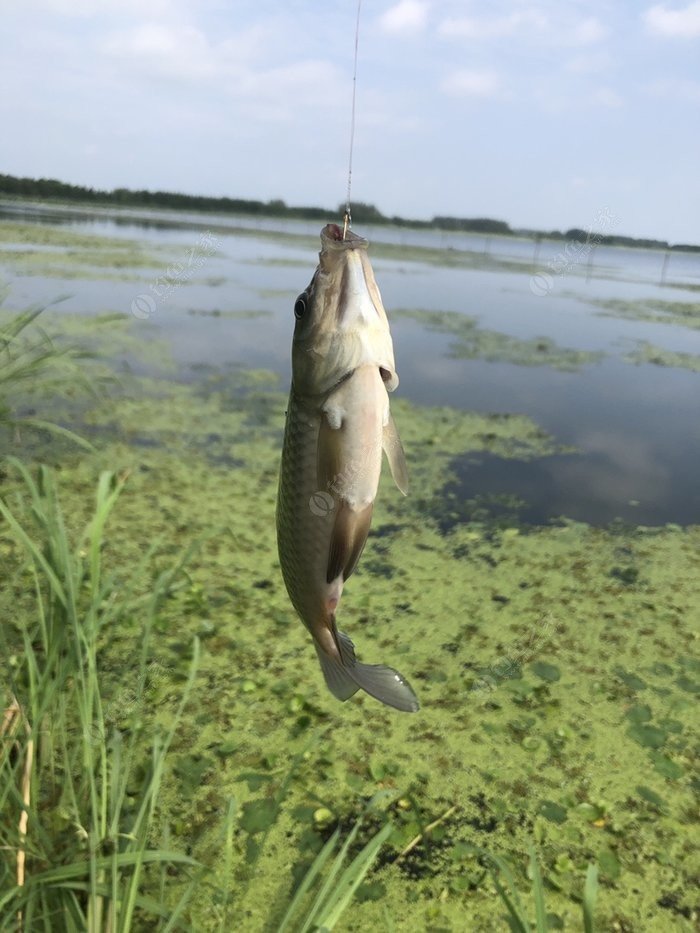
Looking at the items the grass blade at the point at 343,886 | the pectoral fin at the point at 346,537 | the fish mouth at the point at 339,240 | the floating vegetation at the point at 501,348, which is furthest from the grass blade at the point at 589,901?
the floating vegetation at the point at 501,348

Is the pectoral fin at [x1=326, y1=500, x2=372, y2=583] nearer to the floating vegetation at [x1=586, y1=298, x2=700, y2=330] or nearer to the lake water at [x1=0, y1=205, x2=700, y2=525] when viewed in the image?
the lake water at [x1=0, y1=205, x2=700, y2=525]

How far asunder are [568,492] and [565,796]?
274cm

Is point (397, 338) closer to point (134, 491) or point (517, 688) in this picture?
point (134, 491)

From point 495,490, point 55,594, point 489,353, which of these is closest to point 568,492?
point 495,490

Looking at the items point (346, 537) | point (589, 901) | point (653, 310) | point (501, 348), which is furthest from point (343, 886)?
point (653, 310)

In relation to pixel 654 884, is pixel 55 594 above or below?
above

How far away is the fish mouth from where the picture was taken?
676mm

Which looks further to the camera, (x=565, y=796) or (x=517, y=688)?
(x=517, y=688)

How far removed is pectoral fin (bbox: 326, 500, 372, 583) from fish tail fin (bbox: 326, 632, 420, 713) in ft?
0.33

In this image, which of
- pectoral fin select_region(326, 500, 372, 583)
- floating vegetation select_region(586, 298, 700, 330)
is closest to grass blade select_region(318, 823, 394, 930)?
pectoral fin select_region(326, 500, 372, 583)

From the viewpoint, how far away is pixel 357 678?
2.51ft

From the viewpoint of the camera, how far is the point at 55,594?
57.6 inches

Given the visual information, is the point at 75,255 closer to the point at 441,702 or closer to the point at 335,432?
the point at 441,702

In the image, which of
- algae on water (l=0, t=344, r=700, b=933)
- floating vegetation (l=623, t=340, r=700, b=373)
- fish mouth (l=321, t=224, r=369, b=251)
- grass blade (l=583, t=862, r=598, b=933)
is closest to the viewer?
fish mouth (l=321, t=224, r=369, b=251)
